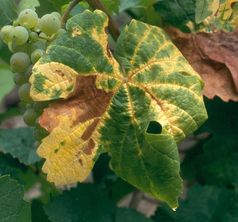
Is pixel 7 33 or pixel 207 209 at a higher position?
pixel 7 33

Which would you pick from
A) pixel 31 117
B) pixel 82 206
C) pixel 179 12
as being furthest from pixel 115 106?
pixel 82 206

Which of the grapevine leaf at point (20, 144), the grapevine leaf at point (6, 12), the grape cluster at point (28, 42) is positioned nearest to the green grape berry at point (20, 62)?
the grape cluster at point (28, 42)

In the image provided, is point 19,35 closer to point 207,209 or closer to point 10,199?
point 10,199

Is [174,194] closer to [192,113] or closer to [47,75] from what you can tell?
[192,113]

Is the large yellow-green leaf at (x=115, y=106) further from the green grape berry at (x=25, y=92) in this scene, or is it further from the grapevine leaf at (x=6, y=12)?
the grapevine leaf at (x=6, y=12)

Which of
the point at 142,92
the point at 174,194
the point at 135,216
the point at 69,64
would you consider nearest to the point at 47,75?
the point at 69,64
